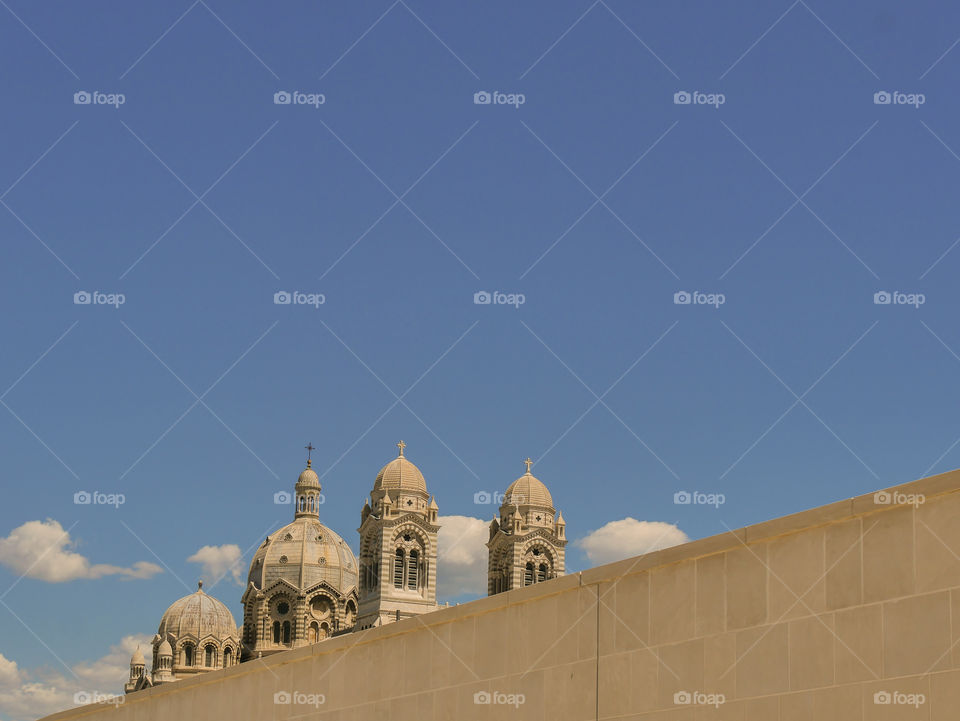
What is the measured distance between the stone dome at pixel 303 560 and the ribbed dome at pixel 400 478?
79.0 ft

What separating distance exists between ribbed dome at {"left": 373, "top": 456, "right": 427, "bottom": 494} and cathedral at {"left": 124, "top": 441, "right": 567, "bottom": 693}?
0.23ft

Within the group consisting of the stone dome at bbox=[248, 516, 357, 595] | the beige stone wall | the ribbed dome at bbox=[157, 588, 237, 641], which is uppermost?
the stone dome at bbox=[248, 516, 357, 595]

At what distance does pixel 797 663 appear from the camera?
9.41m

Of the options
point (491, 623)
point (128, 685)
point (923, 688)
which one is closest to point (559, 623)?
point (491, 623)

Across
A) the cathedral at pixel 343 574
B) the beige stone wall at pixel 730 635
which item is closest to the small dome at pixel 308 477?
the cathedral at pixel 343 574

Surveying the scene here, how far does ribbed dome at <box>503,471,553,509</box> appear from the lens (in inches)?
3602

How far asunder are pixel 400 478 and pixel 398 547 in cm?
482

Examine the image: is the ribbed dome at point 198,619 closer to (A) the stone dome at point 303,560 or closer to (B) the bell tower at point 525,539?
(A) the stone dome at point 303,560

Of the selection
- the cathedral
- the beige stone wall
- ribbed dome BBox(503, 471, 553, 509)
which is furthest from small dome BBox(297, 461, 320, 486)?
the beige stone wall

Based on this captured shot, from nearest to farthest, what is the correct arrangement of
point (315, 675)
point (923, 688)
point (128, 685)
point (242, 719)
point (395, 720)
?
point (923, 688) < point (395, 720) < point (315, 675) < point (242, 719) < point (128, 685)

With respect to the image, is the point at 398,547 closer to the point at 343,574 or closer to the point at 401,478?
the point at 401,478

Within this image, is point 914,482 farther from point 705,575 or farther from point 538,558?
point 538,558

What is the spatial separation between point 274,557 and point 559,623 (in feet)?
351

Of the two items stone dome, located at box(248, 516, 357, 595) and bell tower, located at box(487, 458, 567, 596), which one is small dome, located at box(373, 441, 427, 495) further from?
stone dome, located at box(248, 516, 357, 595)
